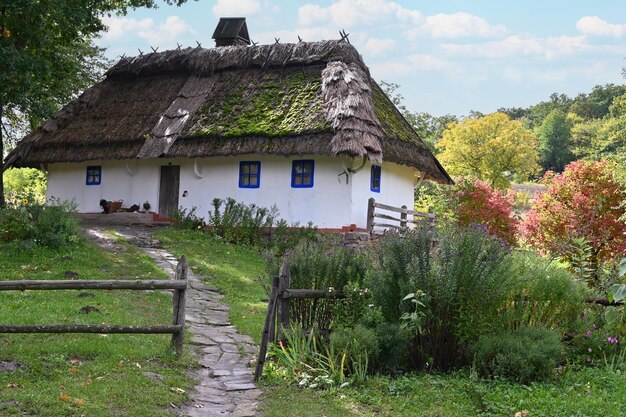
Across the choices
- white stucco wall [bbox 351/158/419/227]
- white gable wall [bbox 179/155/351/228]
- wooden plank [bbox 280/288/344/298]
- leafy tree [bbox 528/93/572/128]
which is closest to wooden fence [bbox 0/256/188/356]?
wooden plank [bbox 280/288/344/298]

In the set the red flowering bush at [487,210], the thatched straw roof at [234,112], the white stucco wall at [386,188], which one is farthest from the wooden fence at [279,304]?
the red flowering bush at [487,210]

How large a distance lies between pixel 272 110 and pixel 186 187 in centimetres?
368

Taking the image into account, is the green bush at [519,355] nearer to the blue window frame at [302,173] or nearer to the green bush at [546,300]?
the green bush at [546,300]

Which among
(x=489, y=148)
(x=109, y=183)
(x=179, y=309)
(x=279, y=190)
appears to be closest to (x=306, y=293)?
(x=179, y=309)

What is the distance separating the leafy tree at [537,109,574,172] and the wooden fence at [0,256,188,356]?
64.5m

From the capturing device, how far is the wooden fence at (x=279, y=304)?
7387mm

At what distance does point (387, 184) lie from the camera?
21.2 m

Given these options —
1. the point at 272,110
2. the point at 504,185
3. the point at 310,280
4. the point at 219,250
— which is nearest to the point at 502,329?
the point at 310,280

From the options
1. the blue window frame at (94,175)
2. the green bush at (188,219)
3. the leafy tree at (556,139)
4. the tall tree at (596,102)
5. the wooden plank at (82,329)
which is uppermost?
the tall tree at (596,102)

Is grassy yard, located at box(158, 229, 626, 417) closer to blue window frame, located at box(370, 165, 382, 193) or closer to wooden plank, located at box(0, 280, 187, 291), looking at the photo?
wooden plank, located at box(0, 280, 187, 291)

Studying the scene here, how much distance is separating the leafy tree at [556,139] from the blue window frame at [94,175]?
53.2 metres

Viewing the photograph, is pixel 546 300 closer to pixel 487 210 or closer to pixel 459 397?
pixel 459 397

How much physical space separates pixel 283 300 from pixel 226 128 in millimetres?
13024

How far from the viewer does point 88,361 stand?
735 centimetres
